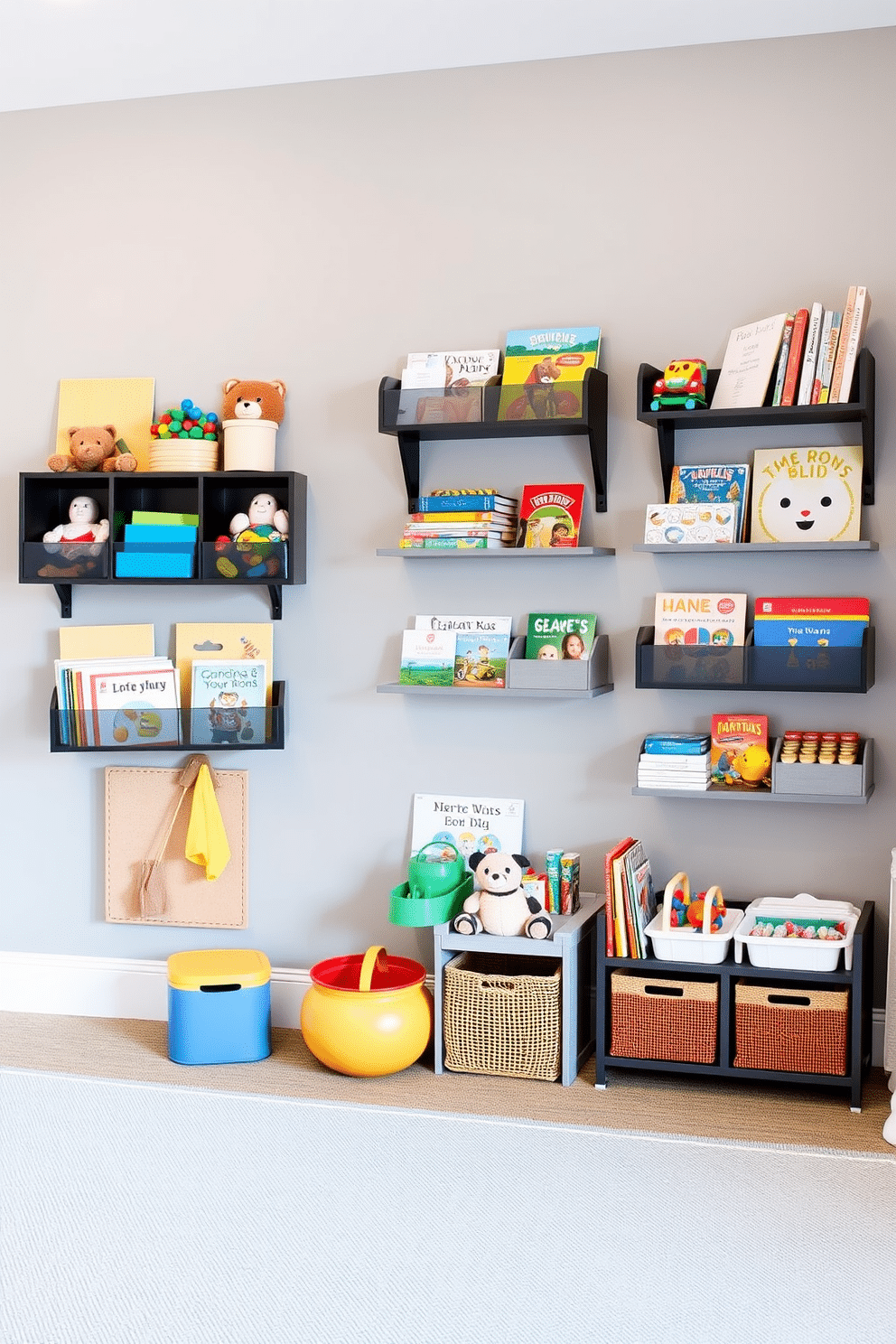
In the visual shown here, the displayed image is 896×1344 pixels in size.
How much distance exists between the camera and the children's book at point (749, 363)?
9.72 ft

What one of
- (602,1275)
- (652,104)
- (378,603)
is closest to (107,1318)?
(602,1275)

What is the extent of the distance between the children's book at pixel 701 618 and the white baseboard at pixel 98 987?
4.49 feet

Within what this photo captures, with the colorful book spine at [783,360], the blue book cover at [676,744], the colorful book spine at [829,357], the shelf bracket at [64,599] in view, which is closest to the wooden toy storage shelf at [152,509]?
the shelf bracket at [64,599]

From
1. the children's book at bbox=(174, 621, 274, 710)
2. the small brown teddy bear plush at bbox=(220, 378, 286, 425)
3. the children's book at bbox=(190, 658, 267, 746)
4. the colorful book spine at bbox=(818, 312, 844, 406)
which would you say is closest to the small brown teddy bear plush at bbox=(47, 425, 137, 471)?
the small brown teddy bear plush at bbox=(220, 378, 286, 425)

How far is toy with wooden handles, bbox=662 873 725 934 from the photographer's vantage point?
9.62 ft

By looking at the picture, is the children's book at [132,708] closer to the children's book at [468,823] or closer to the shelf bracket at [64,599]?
the shelf bracket at [64,599]

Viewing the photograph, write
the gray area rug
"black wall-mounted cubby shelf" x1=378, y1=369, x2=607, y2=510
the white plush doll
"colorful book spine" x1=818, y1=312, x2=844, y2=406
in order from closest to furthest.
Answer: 1. the gray area rug
2. "colorful book spine" x1=818, y1=312, x2=844, y2=406
3. "black wall-mounted cubby shelf" x1=378, y1=369, x2=607, y2=510
4. the white plush doll

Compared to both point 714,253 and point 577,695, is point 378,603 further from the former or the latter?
point 714,253

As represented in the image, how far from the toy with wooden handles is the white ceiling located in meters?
2.05

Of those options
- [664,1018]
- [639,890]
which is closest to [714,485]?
[639,890]

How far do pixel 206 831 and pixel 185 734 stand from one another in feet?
0.89

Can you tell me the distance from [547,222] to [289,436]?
2.91ft

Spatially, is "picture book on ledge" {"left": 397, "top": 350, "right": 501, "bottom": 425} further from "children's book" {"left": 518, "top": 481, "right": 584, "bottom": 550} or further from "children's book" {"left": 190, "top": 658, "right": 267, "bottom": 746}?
"children's book" {"left": 190, "top": 658, "right": 267, "bottom": 746}

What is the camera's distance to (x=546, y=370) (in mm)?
3170
